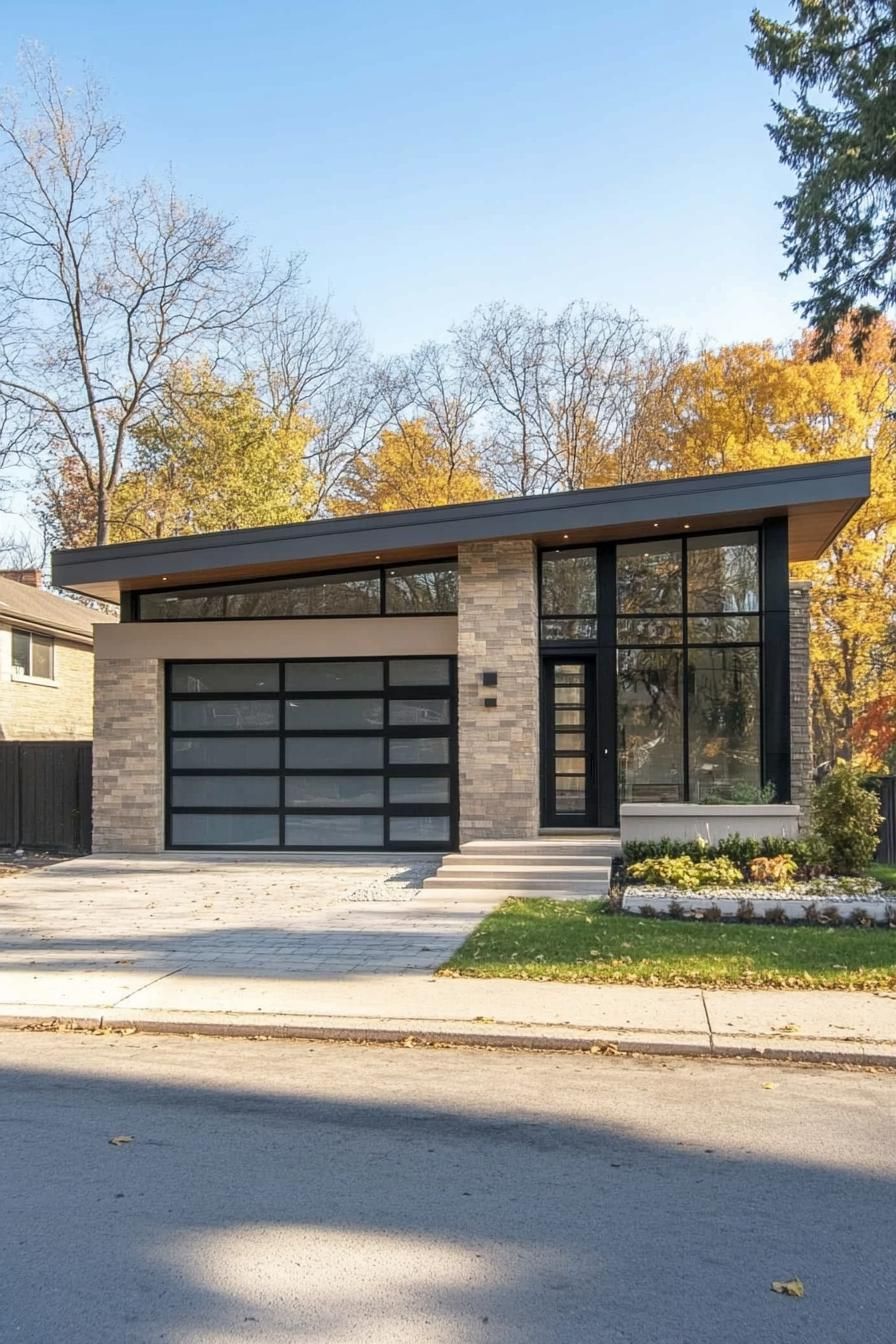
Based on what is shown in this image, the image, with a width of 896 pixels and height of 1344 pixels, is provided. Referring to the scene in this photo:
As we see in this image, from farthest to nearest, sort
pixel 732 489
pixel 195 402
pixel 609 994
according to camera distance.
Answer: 1. pixel 195 402
2. pixel 732 489
3. pixel 609 994

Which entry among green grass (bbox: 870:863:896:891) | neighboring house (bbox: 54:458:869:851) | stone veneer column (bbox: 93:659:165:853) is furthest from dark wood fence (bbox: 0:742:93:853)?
green grass (bbox: 870:863:896:891)

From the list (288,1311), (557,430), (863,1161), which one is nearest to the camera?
(288,1311)

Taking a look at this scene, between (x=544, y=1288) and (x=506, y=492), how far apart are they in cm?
3246

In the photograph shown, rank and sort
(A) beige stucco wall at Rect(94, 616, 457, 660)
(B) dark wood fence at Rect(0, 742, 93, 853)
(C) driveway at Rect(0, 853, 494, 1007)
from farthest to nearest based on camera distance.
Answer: (B) dark wood fence at Rect(0, 742, 93, 853), (A) beige stucco wall at Rect(94, 616, 457, 660), (C) driveway at Rect(0, 853, 494, 1007)

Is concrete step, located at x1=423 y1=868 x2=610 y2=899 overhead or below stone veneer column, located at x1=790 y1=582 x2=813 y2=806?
below

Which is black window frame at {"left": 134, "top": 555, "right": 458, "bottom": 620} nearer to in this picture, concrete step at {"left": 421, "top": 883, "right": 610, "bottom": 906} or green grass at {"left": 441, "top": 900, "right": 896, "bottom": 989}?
concrete step at {"left": 421, "top": 883, "right": 610, "bottom": 906}

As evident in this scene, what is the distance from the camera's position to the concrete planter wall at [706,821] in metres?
14.5

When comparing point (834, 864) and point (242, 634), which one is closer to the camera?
point (834, 864)

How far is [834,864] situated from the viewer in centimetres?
1317

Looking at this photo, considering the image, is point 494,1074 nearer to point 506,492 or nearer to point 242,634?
point 242,634

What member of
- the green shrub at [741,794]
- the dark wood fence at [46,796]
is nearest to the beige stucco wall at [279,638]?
the dark wood fence at [46,796]

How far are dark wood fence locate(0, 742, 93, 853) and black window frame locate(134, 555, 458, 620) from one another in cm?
266

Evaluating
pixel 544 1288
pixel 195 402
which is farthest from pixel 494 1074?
pixel 195 402

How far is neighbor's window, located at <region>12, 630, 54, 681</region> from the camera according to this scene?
1029 inches
